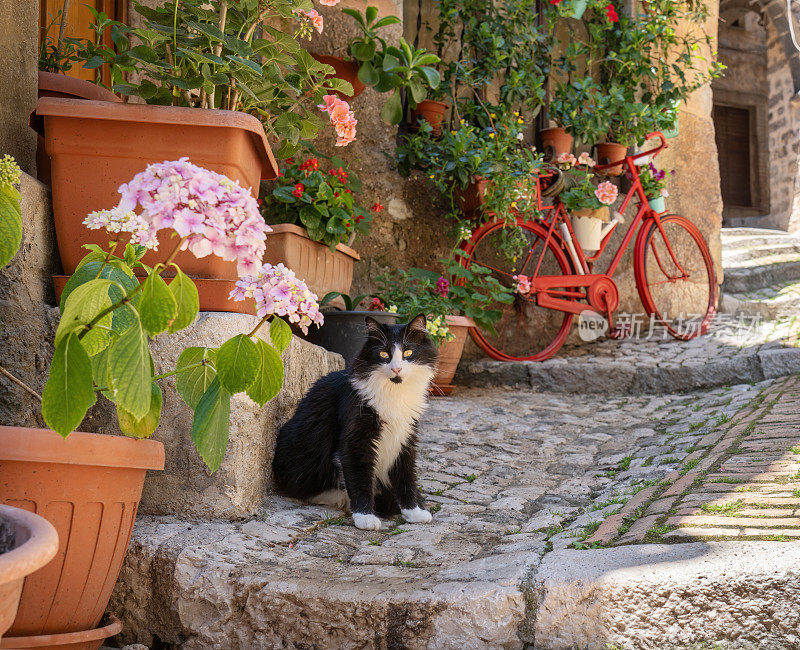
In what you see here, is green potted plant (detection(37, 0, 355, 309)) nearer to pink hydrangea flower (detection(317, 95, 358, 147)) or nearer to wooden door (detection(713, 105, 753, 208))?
pink hydrangea flower (detection(317, 95, 358, 147))

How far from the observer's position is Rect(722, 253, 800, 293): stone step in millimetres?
7598

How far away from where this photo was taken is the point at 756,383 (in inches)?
194

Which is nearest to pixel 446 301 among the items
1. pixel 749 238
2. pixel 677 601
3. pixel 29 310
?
pixel 29 310

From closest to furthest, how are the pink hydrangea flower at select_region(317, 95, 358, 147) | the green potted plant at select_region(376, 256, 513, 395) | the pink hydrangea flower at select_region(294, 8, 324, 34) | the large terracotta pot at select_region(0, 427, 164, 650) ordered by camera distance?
the large terracotta pot at select_region(0, 427, 164, 650) < the pink hydrangea flower at select_region(294, 8, 324, 34) < the pink hydrangea flower at select_region(317, 95, 358, 147) < the green potted plant at select_region(376, 256, 513, 395)

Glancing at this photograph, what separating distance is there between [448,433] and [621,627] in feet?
7.54

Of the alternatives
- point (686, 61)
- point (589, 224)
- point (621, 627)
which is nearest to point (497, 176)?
point (589, 224)

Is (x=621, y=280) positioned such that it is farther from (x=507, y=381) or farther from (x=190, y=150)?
(x=190, y=150)

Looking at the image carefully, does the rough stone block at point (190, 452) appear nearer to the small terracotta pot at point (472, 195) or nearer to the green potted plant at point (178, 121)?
the green potted plant at point (178, 121)

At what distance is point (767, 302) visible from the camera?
22.7ft

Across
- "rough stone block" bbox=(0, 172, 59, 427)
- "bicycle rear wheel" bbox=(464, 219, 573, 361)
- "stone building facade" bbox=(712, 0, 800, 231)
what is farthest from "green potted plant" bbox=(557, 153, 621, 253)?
"stone building facade" bbox=(712, 0, 800, 231)

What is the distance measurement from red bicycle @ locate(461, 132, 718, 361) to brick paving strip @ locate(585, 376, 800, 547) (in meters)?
2.50

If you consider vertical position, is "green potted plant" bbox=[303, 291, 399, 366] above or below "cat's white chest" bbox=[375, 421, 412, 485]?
above

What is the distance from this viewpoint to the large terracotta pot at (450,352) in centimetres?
493

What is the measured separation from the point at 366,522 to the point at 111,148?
1.43 meters
